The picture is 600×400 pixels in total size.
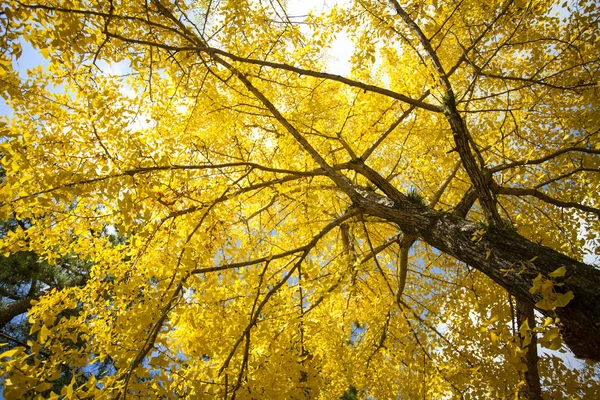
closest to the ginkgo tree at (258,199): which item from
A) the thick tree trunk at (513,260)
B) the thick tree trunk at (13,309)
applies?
the thick tree trunk at (513,260)

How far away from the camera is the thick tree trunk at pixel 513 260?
5.76 ft

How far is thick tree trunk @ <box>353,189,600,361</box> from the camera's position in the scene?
5.76ft

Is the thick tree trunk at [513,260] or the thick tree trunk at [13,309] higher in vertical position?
the thick tree trunk at [13,309]

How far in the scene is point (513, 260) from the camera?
203cm

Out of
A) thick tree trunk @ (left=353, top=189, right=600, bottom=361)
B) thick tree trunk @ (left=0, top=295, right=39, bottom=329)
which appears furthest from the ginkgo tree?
thick tree trunk @ (left=0, top=295, right=39, bottom=329)

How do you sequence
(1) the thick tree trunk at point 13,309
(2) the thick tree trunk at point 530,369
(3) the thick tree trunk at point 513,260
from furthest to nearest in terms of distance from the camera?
(1) the thick tree trunk at point 13,309, (2) the thick tree trunk at point 530,369, (3) the thick tree trunk at point 513,260

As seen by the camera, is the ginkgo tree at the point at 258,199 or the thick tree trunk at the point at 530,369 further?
the thick tree trunk at the point at 530,369

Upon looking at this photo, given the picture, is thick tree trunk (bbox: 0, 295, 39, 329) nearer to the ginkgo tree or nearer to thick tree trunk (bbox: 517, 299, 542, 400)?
the ginkgo tree

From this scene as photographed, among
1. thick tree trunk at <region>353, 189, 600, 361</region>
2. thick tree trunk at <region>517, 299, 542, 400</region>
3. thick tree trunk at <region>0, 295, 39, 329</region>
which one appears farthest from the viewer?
thick tree trunk at <region>0, 295, 39, 329</region>

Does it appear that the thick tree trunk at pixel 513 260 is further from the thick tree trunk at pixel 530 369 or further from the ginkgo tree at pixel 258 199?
the thick tree trunk at pixel 530 369

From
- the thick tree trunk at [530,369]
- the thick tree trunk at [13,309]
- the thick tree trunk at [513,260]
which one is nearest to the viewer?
the thick tree trunk at [513,260]

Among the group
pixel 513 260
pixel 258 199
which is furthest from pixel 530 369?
pixel 258 199

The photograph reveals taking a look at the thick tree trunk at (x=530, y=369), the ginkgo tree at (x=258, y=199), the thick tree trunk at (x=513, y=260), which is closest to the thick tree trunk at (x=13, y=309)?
the ginkgo tree at (x=258, y=199)

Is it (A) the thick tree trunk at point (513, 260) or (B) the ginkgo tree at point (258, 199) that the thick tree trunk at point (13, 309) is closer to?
(B) the ginkgo tree at point (258, 199)
